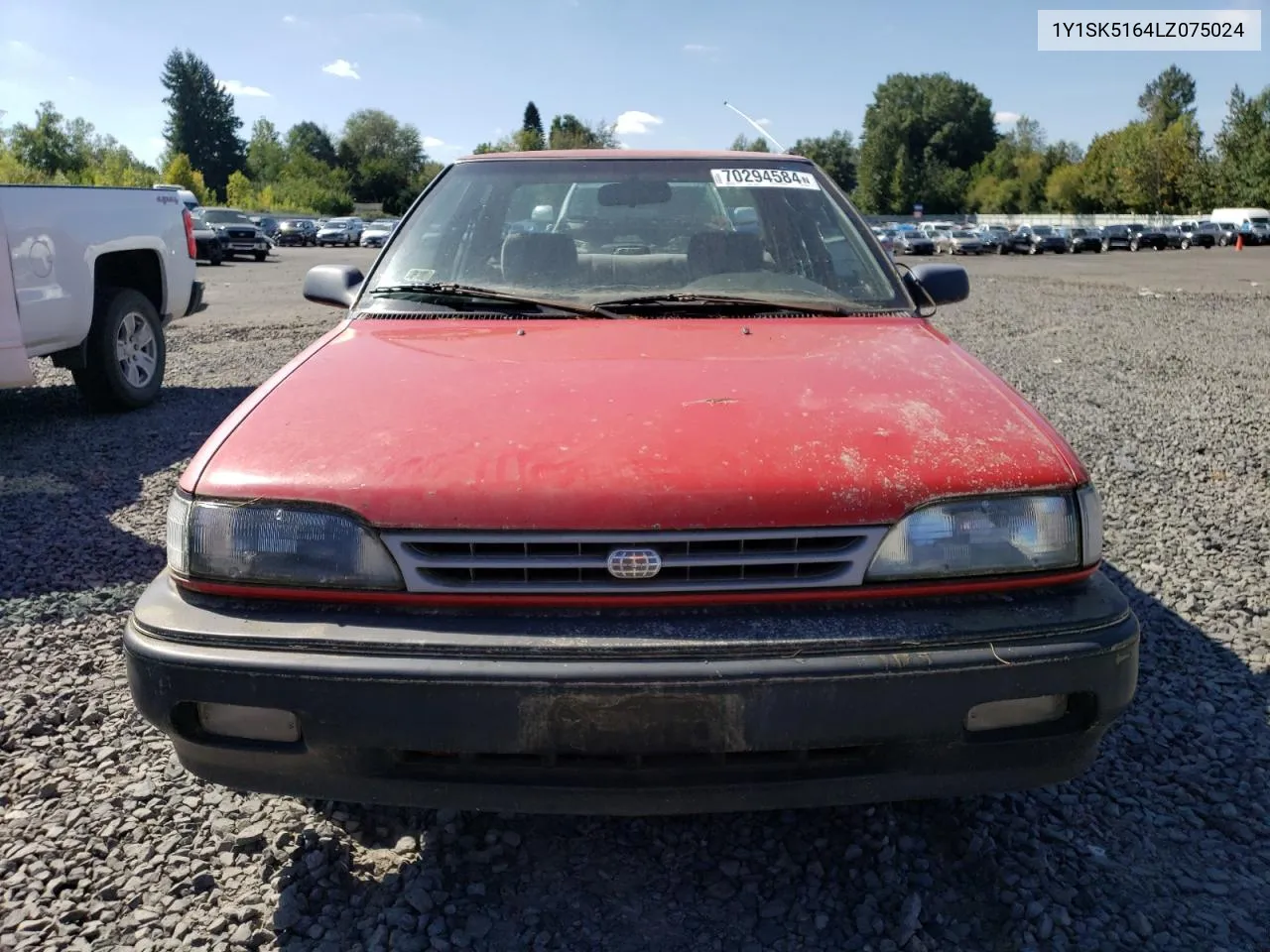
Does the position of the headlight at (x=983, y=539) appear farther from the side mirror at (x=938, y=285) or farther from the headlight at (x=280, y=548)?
the side mirror at (x=938, y=285)

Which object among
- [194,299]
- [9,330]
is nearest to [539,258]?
[9,330]

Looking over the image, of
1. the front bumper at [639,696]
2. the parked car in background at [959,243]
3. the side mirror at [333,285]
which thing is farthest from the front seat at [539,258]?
the parked car in background at [959,243]

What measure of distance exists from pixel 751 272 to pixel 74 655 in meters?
2.51

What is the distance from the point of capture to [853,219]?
3.29m

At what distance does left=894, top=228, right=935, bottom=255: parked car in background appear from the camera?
1802 inches

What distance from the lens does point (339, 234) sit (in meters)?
48.6

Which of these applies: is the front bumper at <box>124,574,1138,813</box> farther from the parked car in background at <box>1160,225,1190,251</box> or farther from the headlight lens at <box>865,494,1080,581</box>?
the parked car in background at <box>1160,225,1190,251</box>

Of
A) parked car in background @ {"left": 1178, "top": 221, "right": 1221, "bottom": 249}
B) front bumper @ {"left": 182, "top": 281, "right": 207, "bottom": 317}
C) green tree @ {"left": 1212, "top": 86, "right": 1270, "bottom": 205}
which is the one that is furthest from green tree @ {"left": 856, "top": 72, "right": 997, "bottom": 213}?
front bumper @ {"left": 182, "top": 281, "right": 207, "bottom": 317}

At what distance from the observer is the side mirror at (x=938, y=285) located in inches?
128

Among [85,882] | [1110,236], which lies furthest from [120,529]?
[1110,236]

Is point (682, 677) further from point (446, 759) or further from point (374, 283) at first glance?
point (374, 283)

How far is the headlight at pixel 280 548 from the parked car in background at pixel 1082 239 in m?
50.2

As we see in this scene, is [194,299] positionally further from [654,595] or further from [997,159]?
[997,159]

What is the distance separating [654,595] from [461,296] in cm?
137
